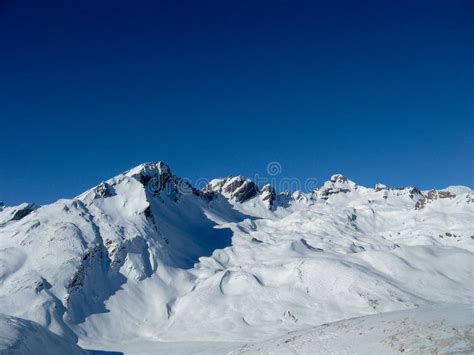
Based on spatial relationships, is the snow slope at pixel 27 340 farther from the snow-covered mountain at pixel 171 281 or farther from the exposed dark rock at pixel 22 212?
the exposed dark rock at pixel 22 212

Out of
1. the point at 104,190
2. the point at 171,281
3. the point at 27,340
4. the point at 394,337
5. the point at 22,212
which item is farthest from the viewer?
the point at 22,212

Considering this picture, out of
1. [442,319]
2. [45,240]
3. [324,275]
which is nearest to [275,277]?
[324,275]

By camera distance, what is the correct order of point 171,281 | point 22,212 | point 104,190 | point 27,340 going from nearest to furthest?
point 27,340 < point 171,281 < point 104,190 < point 22,212

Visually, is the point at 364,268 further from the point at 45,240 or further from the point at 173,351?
the point at 45,240

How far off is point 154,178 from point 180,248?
137 feet

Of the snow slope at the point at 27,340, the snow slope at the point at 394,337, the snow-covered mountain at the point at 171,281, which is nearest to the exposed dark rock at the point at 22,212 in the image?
the snow-covered mountain at the point at 171,281

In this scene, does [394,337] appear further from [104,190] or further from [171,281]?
[104,190]

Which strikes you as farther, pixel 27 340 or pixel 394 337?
pixel 27 340

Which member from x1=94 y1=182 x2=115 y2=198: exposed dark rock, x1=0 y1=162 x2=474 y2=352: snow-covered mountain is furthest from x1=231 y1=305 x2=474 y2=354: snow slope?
x1=94 y1=182 x2=115 y2=198: exposed dark rock

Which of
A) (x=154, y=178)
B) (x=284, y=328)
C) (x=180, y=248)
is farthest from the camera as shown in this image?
(x=154, y=178)

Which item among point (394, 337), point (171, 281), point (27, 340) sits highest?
point (171, 281)

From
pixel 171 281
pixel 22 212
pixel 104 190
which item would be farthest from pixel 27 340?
pixel 22 212

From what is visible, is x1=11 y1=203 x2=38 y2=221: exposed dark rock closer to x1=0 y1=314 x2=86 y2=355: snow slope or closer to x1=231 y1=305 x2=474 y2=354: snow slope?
x1=0 y1=314 x2=86 y2=355: snow slope

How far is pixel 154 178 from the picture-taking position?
174000 mm
